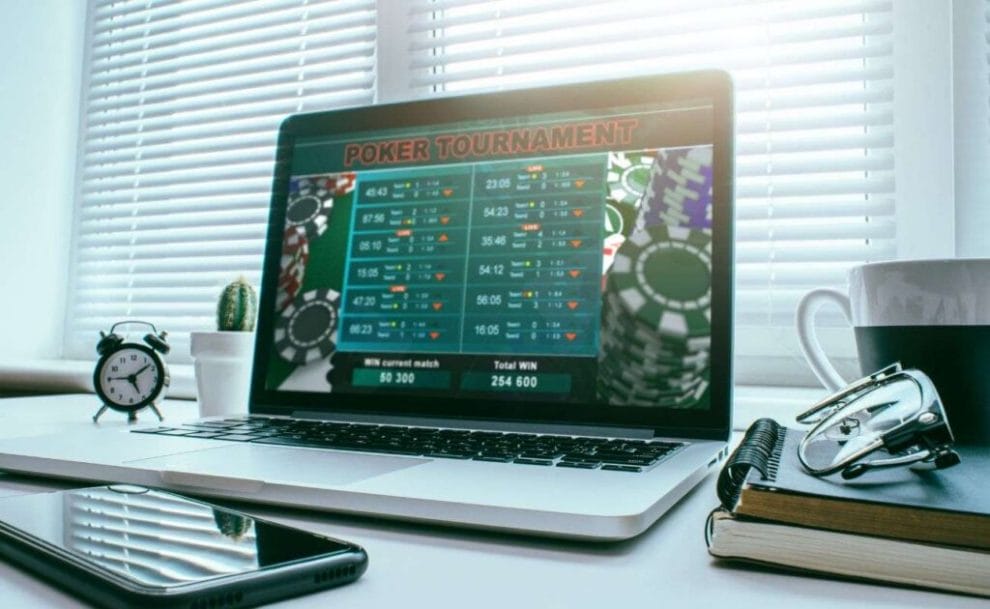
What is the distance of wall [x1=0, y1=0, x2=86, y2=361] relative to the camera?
1583 millimetres

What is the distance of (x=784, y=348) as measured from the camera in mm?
1041

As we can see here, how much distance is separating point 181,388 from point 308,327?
1.94ft

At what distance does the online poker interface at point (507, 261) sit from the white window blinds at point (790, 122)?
1.31 feet

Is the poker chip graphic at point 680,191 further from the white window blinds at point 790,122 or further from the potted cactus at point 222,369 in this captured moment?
the potted cactus at point 222,369

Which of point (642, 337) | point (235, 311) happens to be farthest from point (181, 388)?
point (642, 337)

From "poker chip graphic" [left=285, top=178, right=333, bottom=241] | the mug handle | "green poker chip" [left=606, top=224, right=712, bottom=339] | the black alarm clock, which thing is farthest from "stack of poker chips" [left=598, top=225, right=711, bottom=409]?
the black alarm clock

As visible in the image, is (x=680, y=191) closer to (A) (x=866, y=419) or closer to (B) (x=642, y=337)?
(B) (x=642, y=337)

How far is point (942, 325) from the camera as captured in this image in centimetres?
59

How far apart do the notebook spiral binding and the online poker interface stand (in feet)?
0.54

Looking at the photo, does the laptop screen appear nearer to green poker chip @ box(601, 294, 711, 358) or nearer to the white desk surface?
green poker chip @ box(601, 294, 711, 358)

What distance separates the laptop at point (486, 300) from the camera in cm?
59

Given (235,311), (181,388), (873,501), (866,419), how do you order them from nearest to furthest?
(873,501) < (866,419) < (235,311) < (181,388)

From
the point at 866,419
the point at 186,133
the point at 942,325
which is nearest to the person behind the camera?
the point at 866,419

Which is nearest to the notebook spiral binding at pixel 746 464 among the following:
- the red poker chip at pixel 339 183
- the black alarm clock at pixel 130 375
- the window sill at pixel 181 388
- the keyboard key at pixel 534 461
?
the keyboard key at pixel 534 461
